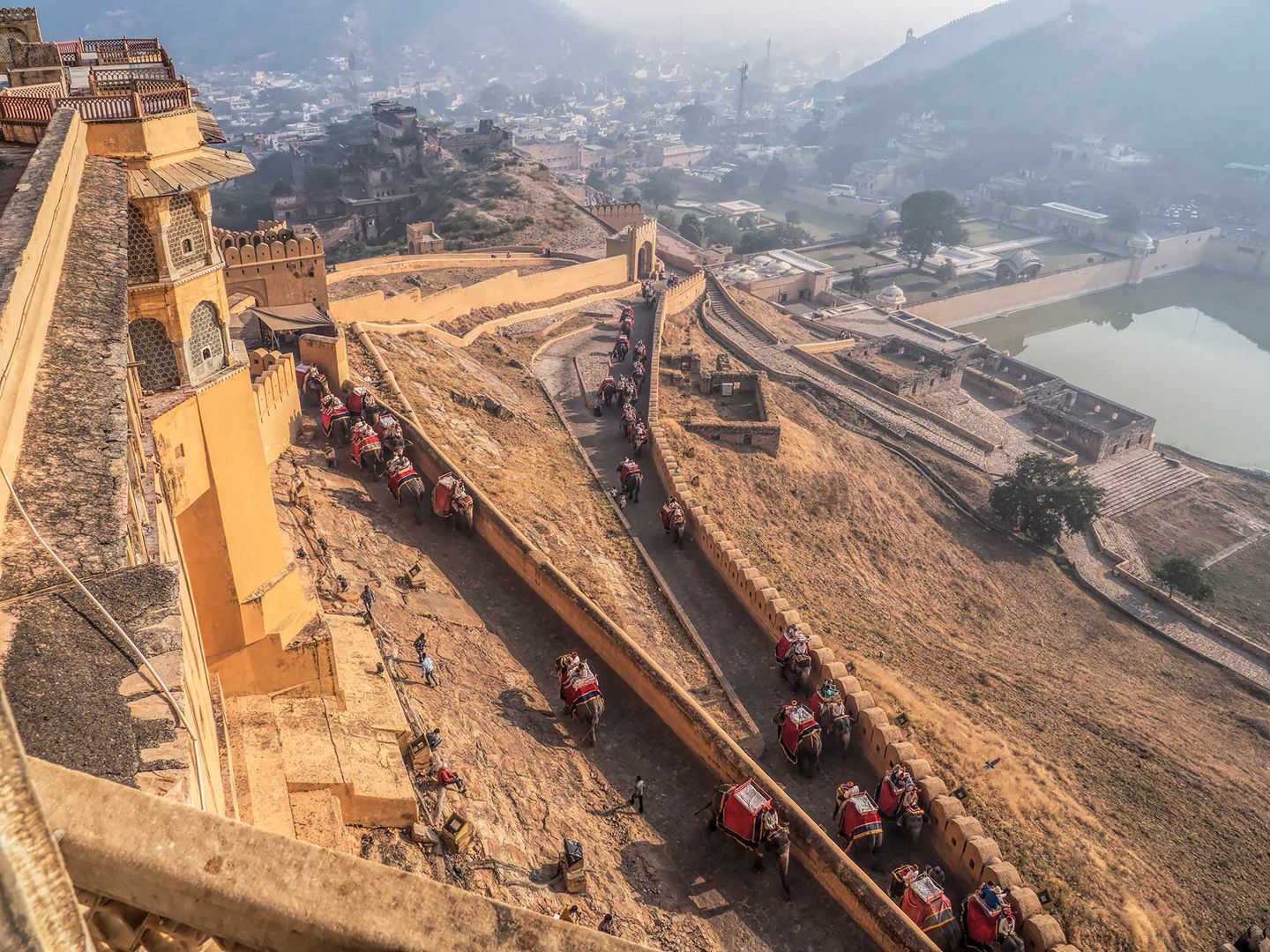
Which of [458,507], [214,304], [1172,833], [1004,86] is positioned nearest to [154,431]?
[214,304]

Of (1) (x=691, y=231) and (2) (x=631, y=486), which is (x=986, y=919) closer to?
(2) (x=631, y=486)

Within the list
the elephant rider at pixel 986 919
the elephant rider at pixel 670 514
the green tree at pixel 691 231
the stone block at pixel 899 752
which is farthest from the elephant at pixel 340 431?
the green tree at pixel 691 231

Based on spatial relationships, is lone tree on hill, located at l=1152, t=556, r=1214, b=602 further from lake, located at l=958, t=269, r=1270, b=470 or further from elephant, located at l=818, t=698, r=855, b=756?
lake, located at l=958, t=269, r=1270, b=470

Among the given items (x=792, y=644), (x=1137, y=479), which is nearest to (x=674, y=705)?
(x=792, y=644)

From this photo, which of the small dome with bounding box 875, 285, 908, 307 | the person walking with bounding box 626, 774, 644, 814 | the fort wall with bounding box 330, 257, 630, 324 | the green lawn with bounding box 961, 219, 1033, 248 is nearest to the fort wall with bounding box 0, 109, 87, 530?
the person walking with bounding box 626, 774, 644, 814

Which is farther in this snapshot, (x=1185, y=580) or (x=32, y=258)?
(x=1185, y=580)

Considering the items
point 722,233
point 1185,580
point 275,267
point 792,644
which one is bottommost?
point 722,233

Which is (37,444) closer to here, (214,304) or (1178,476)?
(214,304)
